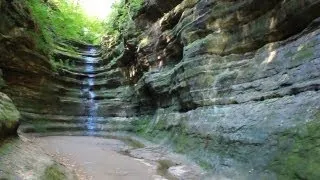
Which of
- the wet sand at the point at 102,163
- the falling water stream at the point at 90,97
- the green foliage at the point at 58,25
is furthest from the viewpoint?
the falling water stream at the point at 90,97

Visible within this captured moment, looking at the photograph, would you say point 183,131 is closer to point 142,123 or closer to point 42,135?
point 142,123

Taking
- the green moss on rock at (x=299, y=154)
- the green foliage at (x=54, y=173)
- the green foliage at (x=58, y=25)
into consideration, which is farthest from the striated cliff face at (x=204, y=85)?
the green foliage at (x=54, y=173)

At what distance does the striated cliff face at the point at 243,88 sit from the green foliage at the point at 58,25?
24.9ft

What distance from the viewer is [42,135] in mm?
16031

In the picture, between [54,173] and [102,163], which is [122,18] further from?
[54,173]

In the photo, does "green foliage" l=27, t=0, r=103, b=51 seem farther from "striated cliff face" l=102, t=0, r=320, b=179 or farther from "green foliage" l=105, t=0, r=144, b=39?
"striated cliff face" l=102, t=0, r=320, b=179

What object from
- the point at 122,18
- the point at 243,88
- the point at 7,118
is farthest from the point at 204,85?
the point at 122,18

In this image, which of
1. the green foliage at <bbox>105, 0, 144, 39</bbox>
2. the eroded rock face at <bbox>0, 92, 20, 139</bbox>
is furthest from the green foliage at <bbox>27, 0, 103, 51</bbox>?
the eroded rock face at <bbox>0, 92, 20, 139</bbox>

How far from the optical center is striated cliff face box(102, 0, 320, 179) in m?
6.87

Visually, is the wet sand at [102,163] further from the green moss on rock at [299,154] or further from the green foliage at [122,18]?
the green foliage at [122,18]

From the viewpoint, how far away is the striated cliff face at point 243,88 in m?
6.87

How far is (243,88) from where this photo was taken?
9430 millimetres

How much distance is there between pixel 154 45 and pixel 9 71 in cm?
764

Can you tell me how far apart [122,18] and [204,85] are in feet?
47.5
